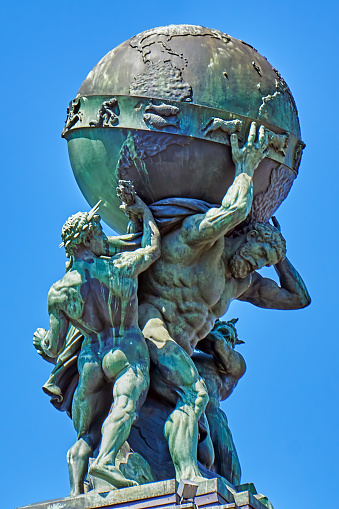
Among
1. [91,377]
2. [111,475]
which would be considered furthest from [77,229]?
[111,475]

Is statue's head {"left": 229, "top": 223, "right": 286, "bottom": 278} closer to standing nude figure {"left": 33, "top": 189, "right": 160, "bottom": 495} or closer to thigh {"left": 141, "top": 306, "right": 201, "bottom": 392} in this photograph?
thigh {"left": 141, "top": 306, "right": 201, "bottom": 392}

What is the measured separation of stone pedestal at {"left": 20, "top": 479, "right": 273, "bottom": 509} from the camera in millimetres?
22312

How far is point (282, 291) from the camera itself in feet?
85.7

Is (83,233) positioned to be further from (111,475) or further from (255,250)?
(111,475)

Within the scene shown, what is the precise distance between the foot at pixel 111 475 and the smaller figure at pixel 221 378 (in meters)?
2.26

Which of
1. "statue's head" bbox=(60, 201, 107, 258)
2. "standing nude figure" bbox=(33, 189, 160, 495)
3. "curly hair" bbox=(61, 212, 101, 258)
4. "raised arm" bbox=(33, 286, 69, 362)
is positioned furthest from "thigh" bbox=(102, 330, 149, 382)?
"curly hair" bbox=(61, 212, 101, 258)

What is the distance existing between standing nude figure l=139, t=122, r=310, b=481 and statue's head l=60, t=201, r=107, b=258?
3.58 feet

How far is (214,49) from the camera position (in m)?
25.0

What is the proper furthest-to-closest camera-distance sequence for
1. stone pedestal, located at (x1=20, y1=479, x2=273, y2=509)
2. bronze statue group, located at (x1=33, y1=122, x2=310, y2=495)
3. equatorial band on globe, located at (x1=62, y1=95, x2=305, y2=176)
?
equatorial band on globe, located at (x1=62, y1=95, x2=305, y2=176) < bronze statue group, located at (x1=33, y1=122, x2=310, y2=495) < stone pedestal, located at (x1=20, y1=479, x2=273, y2=509)

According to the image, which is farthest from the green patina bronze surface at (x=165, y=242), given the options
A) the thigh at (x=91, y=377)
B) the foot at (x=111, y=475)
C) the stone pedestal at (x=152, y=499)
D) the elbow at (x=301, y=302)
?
the elbow at (x=301, y=302)

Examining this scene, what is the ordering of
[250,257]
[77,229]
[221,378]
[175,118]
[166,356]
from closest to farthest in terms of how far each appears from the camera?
[77,229] < [166,356] < [175,118] < [250,257] < [221,378]

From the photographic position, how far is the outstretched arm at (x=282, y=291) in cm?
2606

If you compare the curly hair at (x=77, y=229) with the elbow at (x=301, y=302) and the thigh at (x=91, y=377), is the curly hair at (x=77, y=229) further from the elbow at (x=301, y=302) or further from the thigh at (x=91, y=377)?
the elbow at (x=301, y=302)

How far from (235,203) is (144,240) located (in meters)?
1.28
